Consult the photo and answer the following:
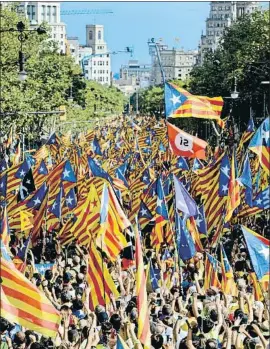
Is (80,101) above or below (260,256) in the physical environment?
below

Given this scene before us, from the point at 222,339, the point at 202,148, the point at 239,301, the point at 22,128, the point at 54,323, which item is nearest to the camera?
the point at 54,323

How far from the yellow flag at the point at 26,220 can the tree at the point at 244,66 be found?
3560 cm

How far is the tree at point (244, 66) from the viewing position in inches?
2282

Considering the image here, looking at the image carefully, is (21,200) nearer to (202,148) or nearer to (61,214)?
(61,214)

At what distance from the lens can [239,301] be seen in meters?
15.1

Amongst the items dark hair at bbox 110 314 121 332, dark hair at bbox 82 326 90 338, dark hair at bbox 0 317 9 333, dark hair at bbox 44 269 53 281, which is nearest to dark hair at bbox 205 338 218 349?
dark hair at bbox 110 314 121 332

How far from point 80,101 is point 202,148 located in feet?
248

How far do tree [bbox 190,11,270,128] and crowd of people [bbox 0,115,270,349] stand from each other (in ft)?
124

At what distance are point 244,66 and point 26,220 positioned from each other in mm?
40960

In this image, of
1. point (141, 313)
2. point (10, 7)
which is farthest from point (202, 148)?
point (10, 7)

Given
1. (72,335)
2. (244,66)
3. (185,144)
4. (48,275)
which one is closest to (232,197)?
(185,144)

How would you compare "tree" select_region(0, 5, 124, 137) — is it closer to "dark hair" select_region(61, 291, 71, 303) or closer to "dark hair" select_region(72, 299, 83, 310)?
"dark hair" select_region(61, 291, 71, 303)

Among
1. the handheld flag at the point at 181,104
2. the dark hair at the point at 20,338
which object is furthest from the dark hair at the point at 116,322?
the handheld flag at the point at 181,104

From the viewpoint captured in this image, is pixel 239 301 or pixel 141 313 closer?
pixel 141 313
